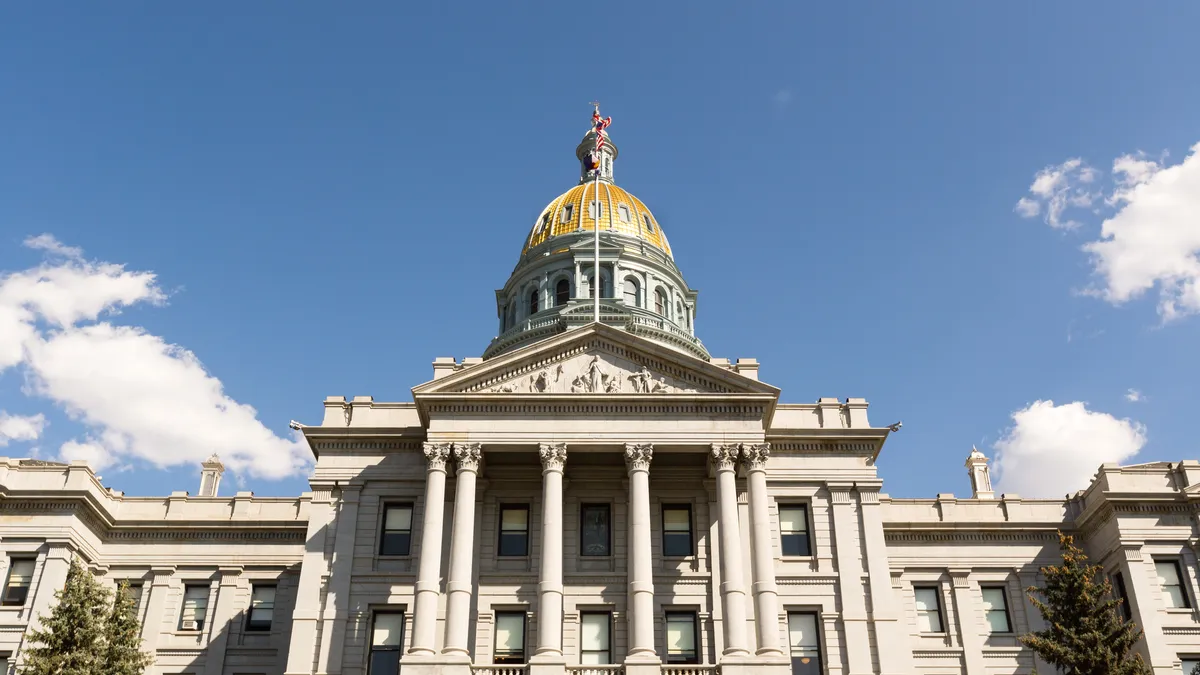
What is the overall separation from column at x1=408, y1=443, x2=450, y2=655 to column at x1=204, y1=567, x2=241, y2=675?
11454mm

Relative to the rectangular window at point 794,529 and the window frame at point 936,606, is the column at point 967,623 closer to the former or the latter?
the window frame at point 936,606

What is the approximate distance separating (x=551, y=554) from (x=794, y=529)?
31.1 ft

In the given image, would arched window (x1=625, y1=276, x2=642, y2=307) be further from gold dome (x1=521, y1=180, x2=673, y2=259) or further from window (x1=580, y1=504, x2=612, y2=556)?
window (x1=580, y1=504, x2=612, y2=556)

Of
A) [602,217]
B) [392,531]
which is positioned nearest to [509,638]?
[392,531]

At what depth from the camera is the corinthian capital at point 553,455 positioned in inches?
1436

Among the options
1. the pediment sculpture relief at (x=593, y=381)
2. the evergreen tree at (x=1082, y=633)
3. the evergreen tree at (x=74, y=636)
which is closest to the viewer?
the evergreen tree at (x=1082, y=633)

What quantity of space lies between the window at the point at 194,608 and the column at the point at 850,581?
85.7 ft

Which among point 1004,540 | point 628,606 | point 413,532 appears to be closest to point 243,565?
point 413,532

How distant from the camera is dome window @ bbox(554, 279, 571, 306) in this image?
2603 inches

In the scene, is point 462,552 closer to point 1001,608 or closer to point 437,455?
point 437,455

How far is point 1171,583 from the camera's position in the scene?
40250 millimetres

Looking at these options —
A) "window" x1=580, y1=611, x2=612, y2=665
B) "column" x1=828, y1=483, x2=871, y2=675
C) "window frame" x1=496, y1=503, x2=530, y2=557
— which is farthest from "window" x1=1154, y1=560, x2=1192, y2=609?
Result: "window frame" x1=496, y1=503, x2=530, y2=557

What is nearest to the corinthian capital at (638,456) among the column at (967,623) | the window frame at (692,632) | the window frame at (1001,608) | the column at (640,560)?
the column at (640,560)

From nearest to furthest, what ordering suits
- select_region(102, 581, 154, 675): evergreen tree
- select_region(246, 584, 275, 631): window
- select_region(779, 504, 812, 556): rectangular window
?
select_region(102, 581, 154, 675): evergreen tree
select_region(779, 504, 812, 556): rectangular window
select_region(246, 584, 275, 631): window
